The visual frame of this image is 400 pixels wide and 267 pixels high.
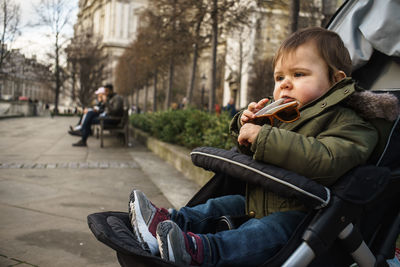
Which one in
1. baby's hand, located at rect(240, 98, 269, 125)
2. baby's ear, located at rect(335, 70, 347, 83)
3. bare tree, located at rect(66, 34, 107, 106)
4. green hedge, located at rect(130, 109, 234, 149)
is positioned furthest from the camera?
bare tree, located at rect(66, 34, 107, 106)

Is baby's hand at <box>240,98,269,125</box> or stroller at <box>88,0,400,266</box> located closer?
stroller at <box>88,0,400,266</box>

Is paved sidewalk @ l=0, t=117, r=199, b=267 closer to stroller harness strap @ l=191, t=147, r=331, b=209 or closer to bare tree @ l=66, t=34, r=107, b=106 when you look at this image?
stroller harness strap @ l=191, t=147, r=331, b=209

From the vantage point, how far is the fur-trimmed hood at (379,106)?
1.58 meters

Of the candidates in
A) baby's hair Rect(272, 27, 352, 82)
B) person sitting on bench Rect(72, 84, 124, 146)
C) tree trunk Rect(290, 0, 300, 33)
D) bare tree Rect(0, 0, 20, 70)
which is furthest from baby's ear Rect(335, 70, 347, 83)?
bare tree Rect(0, 0, 20, 70)

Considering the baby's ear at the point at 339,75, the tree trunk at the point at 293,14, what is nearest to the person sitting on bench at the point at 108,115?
the tree trunk at the point at 293,14

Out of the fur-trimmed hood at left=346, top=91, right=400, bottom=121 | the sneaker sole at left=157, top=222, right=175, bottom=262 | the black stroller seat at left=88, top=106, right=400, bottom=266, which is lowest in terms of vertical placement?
the sneaker sole at left=157, top=222, right=175, bottom=262

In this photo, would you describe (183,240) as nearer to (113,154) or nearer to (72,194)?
(72,194)

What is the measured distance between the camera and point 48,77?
3562 centimetres

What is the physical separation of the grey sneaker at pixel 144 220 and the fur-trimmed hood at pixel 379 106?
101cm

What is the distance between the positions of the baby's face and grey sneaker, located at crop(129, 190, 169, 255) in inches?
33.2

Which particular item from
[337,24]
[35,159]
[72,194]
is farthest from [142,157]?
[337,24]

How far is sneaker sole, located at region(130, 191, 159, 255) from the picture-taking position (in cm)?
145

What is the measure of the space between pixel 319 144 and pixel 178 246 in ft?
2.24

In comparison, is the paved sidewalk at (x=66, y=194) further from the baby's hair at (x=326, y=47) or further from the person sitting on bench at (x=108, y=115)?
the baby's hair at (x=326, y=47)
